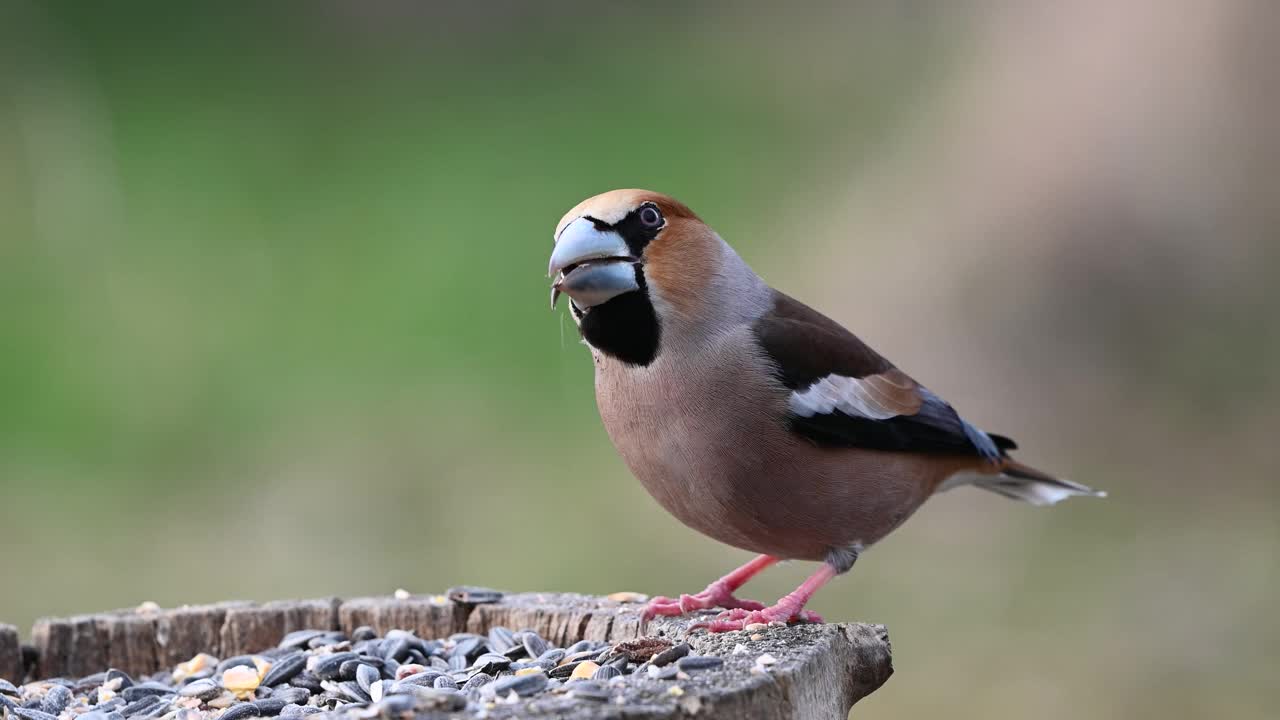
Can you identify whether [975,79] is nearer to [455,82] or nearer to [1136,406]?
[1136,406]

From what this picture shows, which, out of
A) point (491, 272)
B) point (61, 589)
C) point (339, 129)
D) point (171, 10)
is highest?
point (171, 10)

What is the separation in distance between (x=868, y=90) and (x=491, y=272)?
3019 millimetres

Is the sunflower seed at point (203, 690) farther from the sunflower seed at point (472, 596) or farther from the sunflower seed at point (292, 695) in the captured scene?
the sunflower seed at point (472, 596)

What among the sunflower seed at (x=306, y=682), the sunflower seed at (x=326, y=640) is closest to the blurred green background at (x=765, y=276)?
the sunflower seed at (x=326, y=640)

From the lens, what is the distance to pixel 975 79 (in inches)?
328

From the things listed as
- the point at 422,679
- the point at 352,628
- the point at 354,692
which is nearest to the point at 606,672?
the point at 422,679

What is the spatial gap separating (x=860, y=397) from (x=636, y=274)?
2.59 feet

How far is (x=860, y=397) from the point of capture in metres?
3.68

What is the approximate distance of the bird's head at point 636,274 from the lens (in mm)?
3225

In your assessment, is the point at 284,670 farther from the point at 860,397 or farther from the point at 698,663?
the point at 860,397

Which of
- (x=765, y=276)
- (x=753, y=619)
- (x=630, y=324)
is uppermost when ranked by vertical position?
(x=765, y=276)

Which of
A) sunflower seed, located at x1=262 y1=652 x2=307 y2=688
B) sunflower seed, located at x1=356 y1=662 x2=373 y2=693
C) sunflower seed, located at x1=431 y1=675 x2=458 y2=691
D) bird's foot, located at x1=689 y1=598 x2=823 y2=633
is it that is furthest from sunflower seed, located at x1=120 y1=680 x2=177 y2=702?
bird's foot, located at x1=689 y1=598 x2=823 y2=633

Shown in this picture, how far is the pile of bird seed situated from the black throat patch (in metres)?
0.78

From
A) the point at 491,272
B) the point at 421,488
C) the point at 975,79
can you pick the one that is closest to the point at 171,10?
the point at 491,272
